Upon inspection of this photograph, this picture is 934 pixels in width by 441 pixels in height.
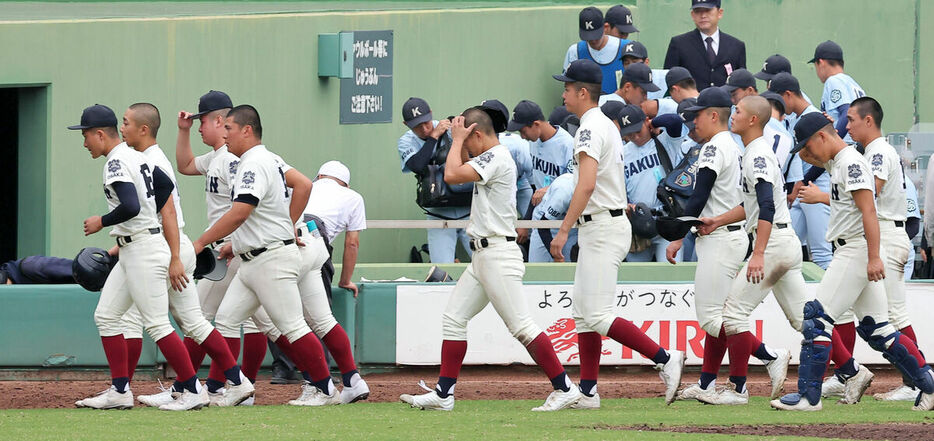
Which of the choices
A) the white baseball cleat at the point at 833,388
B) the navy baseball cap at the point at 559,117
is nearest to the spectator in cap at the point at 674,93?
the navy baseball cap at the point at 559,117

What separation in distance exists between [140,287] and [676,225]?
3221 mm

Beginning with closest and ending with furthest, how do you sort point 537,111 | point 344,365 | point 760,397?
point 344,365
point 760,397
point 537,111

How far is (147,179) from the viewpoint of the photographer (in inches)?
339

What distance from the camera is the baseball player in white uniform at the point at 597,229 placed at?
8.71 metres

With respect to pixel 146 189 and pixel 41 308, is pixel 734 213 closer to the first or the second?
pixel 146 189

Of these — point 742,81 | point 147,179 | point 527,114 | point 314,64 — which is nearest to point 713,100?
point 527,114

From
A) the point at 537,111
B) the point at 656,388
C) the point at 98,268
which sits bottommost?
the point at 656,388

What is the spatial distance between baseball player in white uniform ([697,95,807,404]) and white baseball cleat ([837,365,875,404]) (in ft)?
1.36

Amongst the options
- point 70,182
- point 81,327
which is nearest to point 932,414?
point 81,327

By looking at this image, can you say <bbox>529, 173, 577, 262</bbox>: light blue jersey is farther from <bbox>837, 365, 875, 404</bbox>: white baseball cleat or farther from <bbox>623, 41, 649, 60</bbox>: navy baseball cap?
<bbox>837, 365, 875, 404</bbox>: white baseball cleat

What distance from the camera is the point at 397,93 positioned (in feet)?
48.1

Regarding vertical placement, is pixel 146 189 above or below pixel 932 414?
above

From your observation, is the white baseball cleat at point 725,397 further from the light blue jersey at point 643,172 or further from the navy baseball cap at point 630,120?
the navy baseball cap at point 630,120

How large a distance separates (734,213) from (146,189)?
3.49 metres
